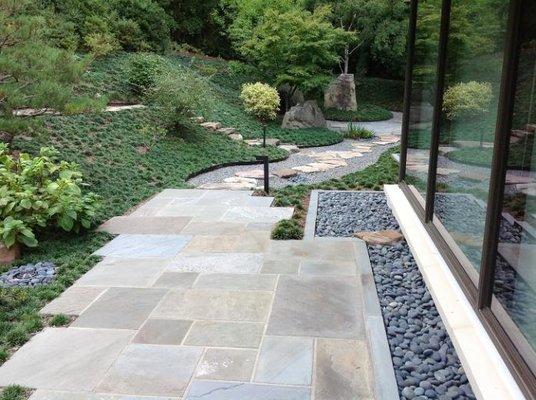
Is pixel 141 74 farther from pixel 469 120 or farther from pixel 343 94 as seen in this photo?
pixel 469 120

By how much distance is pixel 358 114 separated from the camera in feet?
53.5

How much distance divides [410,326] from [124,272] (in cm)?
220

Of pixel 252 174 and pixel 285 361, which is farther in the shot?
pixel 252 174

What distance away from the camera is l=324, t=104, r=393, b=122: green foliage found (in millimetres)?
15781

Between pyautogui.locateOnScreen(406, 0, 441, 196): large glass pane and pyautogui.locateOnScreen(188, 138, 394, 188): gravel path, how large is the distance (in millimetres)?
3230

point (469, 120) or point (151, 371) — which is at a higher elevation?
point (469, 120)

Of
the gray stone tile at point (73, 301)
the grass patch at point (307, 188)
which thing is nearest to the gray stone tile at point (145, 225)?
the grass patch at point (307, 188)

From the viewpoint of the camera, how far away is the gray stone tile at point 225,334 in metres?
2.90

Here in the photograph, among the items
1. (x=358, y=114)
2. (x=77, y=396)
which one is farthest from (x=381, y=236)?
(x=358, y=114)

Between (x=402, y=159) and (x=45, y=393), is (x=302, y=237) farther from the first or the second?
(x=45, y=393)

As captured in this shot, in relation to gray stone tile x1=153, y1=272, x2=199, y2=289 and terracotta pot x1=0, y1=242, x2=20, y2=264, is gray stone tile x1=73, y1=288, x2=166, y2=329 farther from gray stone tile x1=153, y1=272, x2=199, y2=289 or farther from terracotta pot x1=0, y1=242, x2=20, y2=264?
terracotta pot x1=0, y1=242, x2=20, y2=264

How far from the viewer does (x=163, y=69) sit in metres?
10.9

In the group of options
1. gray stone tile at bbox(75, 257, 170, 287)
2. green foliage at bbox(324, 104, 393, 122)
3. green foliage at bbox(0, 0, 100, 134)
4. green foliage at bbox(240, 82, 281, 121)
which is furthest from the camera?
green foliage at bbox(324, 104, 393, 122)

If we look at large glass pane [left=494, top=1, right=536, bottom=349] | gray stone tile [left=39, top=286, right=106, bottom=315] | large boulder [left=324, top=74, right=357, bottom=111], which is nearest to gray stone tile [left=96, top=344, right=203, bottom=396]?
gray stone tile [left=39, top=286, right=106, bottom=315]
